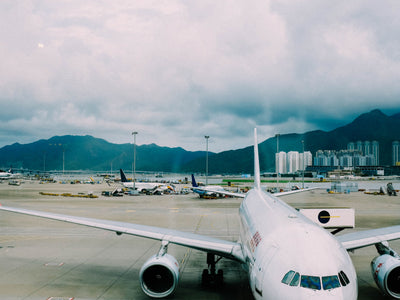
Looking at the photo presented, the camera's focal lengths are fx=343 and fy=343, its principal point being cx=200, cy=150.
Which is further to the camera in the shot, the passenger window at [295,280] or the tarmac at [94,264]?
the tarmac at [94,264]

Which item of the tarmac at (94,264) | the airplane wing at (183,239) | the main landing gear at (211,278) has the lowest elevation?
the tarmac at (94,264)

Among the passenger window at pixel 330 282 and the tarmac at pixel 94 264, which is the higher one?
the passenger window at pixel 330 282

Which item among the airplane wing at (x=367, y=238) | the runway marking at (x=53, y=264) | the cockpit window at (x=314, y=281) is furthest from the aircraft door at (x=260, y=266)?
the runway marking at (x=53, y=264)

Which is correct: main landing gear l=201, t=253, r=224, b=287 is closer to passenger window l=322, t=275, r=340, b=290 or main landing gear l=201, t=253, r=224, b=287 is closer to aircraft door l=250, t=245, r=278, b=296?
aircraft door l=250, t=245, r=278, b=296

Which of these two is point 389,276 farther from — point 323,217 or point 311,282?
point 323,217

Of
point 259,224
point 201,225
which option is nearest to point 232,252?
point 259,224

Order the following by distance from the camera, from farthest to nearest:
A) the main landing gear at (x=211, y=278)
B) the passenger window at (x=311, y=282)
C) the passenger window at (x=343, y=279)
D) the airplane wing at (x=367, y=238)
Result: the main landing gear at (x=211, y=278)
the airplane wing at (x=367, y=238)
the passenger window at (x=343, y=279)
the passenger window at (x=311, y=282)

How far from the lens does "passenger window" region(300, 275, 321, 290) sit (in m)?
8.15

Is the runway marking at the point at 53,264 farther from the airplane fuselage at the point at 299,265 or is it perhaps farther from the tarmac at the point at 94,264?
the airplane fuselage at the point at 299,265

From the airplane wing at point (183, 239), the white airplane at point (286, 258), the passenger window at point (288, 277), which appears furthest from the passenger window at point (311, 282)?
the airplane wing at point (183, 239)

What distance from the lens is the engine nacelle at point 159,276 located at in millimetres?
12406

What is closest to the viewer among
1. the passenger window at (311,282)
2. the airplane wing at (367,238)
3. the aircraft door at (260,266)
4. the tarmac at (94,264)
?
the passenger window at (311,282)

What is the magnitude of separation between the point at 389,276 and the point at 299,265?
20.2ft

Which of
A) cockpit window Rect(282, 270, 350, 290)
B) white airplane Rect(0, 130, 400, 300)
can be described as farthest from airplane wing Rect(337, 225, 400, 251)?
cockpit window Rect(282, 270, 350, 290)
